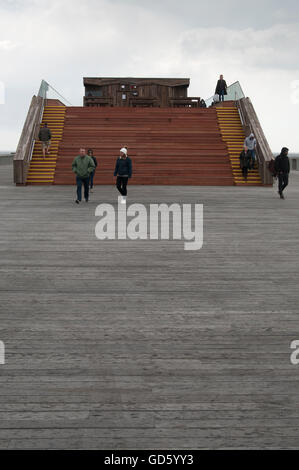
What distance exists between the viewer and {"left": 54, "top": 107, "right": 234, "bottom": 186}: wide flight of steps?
23500 millimetres

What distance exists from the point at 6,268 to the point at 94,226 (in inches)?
155

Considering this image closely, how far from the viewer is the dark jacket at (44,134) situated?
79.5ft

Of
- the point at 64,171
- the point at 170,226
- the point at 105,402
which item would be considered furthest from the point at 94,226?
the point at 64,171

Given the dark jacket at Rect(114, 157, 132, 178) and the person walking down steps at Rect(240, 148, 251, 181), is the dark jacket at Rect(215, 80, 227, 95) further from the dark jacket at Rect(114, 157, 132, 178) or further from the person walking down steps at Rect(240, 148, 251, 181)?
the dark jacket at Rect(114, 157, 132, 178)

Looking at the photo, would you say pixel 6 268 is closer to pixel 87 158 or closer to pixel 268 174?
pixel 87 158

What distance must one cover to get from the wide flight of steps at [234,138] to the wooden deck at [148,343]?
516 inches

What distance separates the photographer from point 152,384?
4.38m

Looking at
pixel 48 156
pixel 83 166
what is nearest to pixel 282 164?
pixel 83 166
